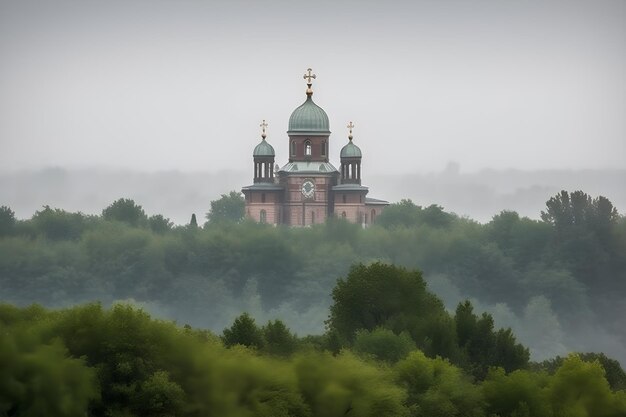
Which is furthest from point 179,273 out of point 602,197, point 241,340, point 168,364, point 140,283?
point 168,364

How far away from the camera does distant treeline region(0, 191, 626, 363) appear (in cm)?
17400

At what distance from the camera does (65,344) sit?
8612 cm

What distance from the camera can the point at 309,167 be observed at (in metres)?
198

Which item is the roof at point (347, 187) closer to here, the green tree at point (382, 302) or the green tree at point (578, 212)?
the green tree at point (578, 212)

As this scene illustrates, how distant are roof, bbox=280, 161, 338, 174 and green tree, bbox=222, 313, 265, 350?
3815 inches

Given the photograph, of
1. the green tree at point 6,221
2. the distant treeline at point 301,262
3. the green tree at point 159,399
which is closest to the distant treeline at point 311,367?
the green tree at point 159,399

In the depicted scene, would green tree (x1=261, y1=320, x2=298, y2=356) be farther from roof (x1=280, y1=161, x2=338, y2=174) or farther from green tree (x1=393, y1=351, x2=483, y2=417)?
roof (x1=280, y1=161, x2=338, y2=174)

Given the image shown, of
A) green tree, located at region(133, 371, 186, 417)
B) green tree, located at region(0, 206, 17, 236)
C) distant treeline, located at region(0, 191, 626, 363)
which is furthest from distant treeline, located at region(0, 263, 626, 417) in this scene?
green tree, located at region(0, 206, 17, 236)

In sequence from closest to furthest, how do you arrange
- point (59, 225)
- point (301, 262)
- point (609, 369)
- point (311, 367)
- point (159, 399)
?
point (159, 399)
point (311, 367)
point (609, 369)
point (301, 262)
point (59, 225)

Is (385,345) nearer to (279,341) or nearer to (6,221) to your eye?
(279,341)

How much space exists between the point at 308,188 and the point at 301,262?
1437cm

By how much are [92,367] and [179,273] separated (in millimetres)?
97578

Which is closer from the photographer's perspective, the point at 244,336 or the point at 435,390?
the point at 435,390

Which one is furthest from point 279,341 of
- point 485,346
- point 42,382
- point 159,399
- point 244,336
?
point 42,382
